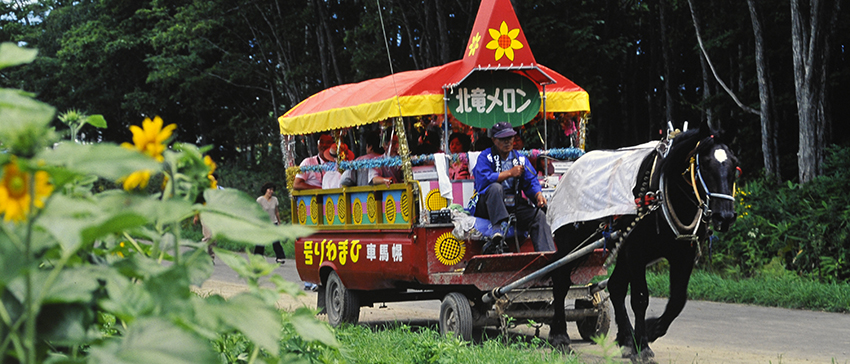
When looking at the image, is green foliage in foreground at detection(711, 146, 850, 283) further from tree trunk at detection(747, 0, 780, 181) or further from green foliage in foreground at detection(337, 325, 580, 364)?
green foliage in foreground at detection(337, 325, 580, 364)

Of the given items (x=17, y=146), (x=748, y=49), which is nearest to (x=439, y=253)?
(x=17, y=146)

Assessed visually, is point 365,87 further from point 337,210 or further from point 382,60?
point 382,60

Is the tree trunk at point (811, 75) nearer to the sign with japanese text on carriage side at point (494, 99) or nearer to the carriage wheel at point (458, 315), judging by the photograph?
the sign with japanese text on carriage side at point (494, 99)

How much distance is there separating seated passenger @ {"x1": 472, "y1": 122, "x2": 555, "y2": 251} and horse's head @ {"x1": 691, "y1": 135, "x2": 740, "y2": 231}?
1.63m

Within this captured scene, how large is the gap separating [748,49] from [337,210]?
1382 centimetres

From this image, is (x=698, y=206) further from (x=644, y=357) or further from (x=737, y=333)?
(x=737, y=333)

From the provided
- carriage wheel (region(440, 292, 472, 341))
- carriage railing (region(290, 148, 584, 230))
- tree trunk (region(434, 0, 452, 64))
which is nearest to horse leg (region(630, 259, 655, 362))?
carriage wheel (region(440, 292, 472, 341))

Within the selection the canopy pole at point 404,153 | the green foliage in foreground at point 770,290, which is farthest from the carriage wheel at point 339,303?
the green foliage in foreground at point 770,290

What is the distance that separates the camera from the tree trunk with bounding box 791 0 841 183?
13.7 metres

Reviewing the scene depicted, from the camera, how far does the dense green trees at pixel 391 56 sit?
18922mm

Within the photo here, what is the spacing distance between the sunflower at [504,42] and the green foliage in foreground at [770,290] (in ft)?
15.8

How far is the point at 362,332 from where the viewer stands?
8078 mm

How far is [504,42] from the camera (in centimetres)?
898

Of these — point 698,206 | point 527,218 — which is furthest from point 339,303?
point 698,206
